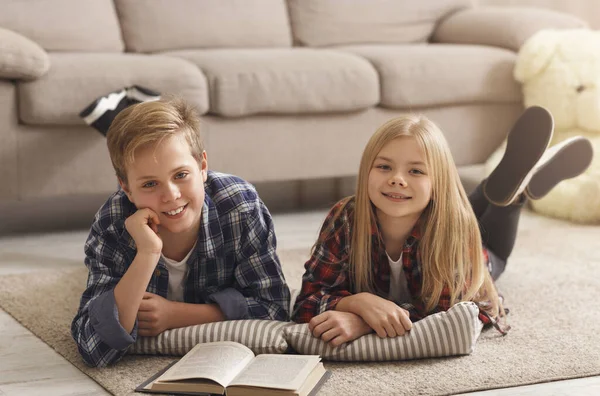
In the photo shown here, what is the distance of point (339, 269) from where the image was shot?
172cm

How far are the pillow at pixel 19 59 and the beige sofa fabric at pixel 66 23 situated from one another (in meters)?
0.43

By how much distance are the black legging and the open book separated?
0.71 m

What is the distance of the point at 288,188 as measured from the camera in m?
3.33

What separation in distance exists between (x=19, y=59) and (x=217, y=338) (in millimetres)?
1116

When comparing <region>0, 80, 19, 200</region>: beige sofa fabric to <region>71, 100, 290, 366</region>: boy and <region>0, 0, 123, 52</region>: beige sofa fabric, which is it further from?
<region>71, 100, 290, 366</region>: boy

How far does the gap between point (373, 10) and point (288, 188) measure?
74 centimetres

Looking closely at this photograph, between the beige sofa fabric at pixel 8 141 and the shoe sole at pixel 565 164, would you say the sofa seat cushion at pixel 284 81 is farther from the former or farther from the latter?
the shoe sole at pixel 565 164

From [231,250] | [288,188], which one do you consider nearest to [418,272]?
[231,250]

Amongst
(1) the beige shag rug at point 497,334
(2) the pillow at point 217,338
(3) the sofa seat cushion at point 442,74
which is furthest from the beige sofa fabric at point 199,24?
(2) the pillow at point 217,338

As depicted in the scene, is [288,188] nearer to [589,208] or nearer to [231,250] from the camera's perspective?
[589,208]

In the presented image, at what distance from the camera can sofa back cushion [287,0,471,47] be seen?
3.38m

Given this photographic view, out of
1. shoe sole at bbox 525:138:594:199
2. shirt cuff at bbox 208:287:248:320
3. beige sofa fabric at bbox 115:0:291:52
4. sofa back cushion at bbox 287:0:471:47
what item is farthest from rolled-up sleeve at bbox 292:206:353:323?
sofa back cushion at bbox 287:0:471:47

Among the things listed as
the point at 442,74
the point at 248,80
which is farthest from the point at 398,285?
the point at 442,74

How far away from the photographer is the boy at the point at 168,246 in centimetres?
154
